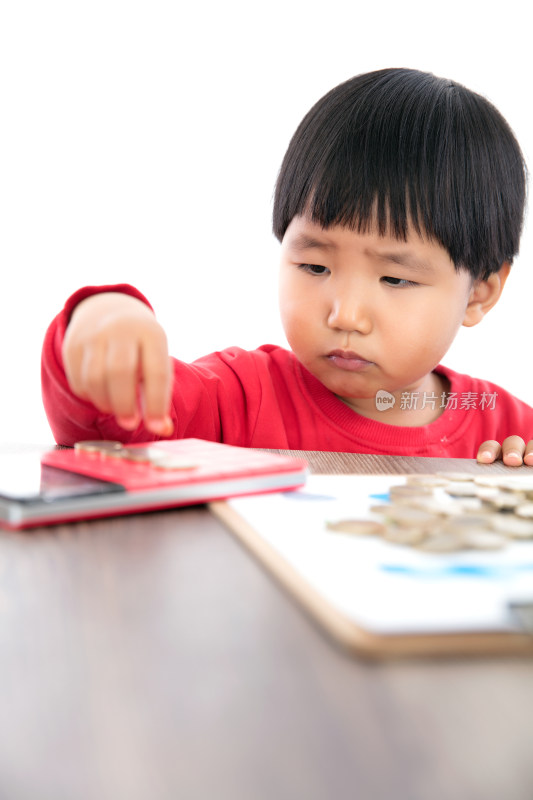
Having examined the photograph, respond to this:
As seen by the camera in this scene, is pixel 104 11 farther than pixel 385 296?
Yes

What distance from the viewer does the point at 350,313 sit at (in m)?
0.92

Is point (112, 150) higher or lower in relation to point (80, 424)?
higher

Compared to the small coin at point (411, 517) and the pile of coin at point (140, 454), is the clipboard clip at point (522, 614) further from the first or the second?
the pile of coin at point (140, 454)

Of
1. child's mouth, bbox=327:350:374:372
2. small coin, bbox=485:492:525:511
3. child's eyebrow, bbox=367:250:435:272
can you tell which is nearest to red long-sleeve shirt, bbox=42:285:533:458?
child's mouth, bbox=327:350:374:372

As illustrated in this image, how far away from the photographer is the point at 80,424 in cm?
75

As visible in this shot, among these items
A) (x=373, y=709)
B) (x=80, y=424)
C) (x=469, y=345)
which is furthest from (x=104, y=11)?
(x=373, y=709)

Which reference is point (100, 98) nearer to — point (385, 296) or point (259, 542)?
point (385, 296)

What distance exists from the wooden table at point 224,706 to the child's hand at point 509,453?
528 millimetres

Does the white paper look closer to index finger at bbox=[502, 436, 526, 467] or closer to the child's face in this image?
index finger at bbox=[502, 436, 526, 467]

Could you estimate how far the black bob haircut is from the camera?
3.10 feet

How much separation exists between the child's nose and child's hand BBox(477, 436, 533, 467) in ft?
0.69

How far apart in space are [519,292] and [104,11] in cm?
155

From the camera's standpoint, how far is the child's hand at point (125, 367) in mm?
531

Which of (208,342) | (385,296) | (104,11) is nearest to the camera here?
(385,296)
